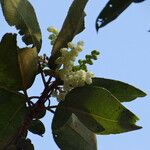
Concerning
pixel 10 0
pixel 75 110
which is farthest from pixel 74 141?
pixel 10 0

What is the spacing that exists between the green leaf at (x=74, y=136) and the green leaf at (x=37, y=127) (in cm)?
7

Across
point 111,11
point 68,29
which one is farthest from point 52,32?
point 111,11

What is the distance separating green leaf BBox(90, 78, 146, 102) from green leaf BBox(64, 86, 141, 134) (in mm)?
108

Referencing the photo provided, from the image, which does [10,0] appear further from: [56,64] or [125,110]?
[125,110]

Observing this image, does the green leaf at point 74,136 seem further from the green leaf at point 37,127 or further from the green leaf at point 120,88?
Result: the green leaf at point 120,88

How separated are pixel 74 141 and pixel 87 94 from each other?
267 millimetres

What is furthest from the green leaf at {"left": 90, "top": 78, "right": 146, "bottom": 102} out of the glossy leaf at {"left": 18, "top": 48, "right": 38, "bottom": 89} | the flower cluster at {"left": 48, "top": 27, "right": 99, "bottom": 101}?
the glossy leaf at {"left": 18, "top": 48, "right": 38, "bottom": 89}

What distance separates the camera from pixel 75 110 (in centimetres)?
210

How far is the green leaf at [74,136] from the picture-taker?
2.21 meters

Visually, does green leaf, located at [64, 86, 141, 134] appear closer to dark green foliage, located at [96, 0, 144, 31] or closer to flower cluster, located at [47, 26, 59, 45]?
flower cluster, located at [47, 26, 59, 45]

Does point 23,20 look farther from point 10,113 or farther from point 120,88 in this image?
point 120,88

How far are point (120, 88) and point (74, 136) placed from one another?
0.30 m

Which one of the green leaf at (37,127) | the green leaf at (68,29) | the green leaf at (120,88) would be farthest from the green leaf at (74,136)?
the green leaf at (68,29)

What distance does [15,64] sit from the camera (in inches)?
79.4
